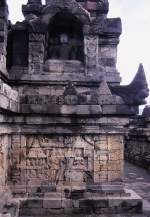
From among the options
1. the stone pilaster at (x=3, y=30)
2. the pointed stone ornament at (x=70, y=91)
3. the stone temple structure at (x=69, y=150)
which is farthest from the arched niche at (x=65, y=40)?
the pointed stone ornament at (x=70, y=91)

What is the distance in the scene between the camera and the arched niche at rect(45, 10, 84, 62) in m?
9.65

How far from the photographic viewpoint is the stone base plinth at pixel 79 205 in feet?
23.3

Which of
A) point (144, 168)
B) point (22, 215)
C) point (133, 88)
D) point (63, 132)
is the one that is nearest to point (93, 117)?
point (63, 132)

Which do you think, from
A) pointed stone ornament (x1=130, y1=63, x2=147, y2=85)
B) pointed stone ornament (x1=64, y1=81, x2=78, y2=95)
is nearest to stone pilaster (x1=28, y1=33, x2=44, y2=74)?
pointed stone ornament (x1=64, y1=81, x2=78, y2=95)

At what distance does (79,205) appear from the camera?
7.16 metres

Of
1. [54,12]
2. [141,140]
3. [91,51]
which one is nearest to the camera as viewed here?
[54,12]

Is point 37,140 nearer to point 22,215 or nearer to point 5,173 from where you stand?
point 5,173

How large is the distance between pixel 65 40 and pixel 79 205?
4751 mm

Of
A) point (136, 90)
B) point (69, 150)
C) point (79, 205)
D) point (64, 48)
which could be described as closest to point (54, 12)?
point (64, 48)

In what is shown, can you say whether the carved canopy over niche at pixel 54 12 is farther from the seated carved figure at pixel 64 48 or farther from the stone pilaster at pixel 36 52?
the seated carved figure at pixel 64 48

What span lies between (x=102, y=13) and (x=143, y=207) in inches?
225

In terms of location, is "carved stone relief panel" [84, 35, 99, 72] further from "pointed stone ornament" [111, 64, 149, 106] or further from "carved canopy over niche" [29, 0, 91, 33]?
"pointed stone ornament" [111, 64, 149, 106]

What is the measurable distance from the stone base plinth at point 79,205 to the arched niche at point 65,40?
4.13 metres

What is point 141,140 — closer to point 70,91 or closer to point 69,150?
point 69,150
